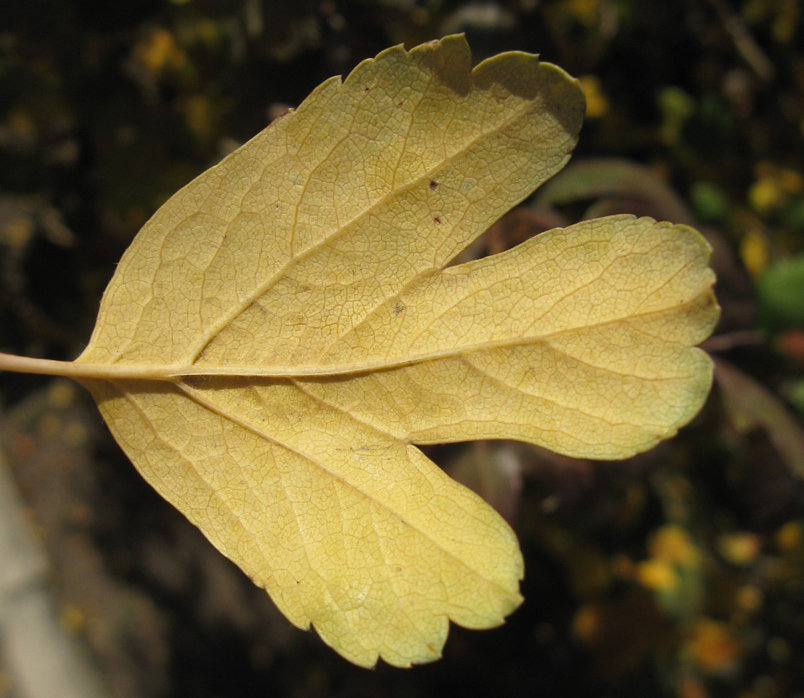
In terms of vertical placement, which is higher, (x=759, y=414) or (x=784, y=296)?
(x=759, y=414)

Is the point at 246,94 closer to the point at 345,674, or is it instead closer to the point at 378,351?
the point at 378,351

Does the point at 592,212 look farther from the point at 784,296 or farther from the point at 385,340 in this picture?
the point at 784,296

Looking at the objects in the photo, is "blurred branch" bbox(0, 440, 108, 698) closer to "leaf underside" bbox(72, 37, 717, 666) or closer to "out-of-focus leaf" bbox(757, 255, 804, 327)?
Result: "leaf underside" bbox(72, 37, 717, 666)

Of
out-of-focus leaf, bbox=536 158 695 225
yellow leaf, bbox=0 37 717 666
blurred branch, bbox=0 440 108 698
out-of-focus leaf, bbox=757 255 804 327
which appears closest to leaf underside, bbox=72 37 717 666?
yellow leaf, bbox=0 37 717 666

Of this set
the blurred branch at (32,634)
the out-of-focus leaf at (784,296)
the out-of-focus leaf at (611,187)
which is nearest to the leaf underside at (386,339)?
the out-of-focus leaf at (611,187)

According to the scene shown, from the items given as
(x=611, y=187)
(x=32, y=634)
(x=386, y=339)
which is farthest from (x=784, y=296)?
(x=32, y=634)

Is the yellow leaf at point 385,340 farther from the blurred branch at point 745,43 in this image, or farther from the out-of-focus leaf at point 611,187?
the blurred branch at point 745,43
